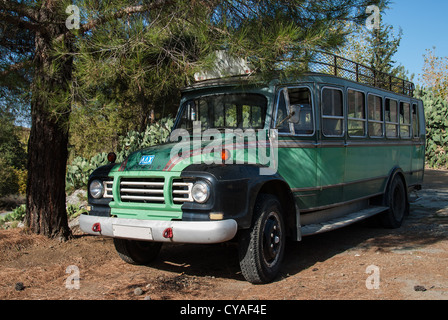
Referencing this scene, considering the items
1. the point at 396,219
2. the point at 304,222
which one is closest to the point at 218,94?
the point at 304,222

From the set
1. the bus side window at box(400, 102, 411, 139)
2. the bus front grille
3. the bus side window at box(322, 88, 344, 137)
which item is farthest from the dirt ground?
the bus side window at box(400, 102, 411, 139)

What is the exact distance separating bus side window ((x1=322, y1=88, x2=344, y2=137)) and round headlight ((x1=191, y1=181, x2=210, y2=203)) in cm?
242

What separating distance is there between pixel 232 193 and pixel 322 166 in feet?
6.81

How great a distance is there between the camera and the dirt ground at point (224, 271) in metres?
4.53

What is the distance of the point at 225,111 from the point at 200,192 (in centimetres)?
179

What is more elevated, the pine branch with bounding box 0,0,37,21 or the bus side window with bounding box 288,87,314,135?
the pine branch with bounding box 0,0,37,21

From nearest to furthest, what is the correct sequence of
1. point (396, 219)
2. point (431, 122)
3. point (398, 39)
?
point (396, 219) < point (431, 122) < point (398, 39)

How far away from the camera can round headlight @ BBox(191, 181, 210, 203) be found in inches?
172

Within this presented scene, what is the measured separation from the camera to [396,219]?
26.6ft

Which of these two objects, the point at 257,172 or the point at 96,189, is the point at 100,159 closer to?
the point at 96,189

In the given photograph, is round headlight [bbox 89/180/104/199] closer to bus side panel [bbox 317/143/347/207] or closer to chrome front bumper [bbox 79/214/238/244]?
chrome front bumper [bbox 79/214/238/244]

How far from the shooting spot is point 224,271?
554 cm

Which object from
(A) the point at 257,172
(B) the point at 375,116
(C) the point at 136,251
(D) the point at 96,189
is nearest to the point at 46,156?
(D) the point at 96,189
